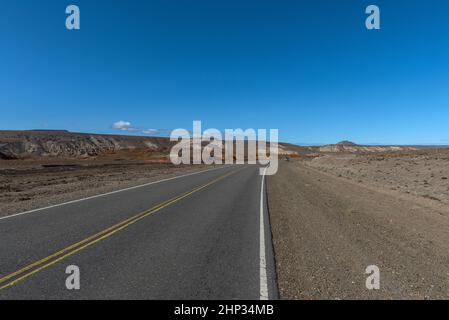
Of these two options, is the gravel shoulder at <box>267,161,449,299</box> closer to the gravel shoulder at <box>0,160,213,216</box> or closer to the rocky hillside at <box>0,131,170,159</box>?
the gravel shoulder at <box>0,160,213,216</box>

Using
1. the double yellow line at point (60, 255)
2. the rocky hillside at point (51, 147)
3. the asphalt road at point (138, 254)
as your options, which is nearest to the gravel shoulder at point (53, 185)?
the asphalt road at point (138, 254)

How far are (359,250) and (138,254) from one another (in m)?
5.01

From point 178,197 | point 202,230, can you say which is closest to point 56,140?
point 178,197

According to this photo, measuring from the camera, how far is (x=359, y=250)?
702 cm

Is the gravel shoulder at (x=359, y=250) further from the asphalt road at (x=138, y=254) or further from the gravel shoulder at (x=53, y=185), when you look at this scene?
the gravel shoulder at (x=53, y=185)

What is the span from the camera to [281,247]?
7.25 m

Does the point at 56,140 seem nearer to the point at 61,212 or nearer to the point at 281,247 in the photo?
the point at 61,212

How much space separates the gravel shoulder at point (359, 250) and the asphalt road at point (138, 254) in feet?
1.83

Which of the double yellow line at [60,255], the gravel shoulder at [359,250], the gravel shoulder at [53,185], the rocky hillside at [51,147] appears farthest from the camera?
the rocky hillside at [51,147]

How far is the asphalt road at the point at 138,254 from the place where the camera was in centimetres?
491

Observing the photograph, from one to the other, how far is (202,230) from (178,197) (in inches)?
260

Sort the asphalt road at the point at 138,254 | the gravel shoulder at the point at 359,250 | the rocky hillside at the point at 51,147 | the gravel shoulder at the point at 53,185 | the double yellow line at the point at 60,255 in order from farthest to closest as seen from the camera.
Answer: the rocky hillside at the point at 51,147
the gravel shoulder at the point at 53,185
the double yellow line at the point at 60,255
the gravel shoulder at the point at 359,250
the asphalt road at the point at 138,254

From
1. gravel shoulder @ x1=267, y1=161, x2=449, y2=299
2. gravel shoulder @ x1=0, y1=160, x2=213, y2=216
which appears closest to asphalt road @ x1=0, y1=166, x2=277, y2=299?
gravel shoulder @ x1=267, y1=161, x2=449, y2=299

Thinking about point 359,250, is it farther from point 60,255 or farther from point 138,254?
point 60,255
